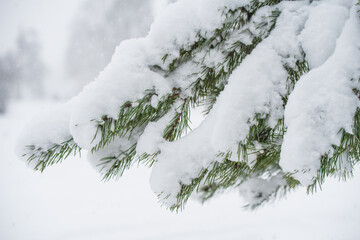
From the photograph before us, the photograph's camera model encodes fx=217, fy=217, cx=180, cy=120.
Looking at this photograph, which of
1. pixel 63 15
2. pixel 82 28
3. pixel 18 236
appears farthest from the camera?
pixel 63 15

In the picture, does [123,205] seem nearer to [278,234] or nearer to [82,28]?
[278,234]

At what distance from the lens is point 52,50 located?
16.6 m

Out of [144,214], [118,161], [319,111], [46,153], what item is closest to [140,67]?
[118,161]

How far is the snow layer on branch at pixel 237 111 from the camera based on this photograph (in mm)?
672

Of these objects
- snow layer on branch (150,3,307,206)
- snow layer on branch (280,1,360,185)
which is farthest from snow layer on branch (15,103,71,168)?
snow layer on branch (280,1,360,185)

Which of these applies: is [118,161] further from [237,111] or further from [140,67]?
[237,111]

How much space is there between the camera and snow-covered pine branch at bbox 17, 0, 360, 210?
603 mm

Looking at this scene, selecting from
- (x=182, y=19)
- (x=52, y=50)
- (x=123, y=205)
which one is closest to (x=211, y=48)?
(x=182, y=19)

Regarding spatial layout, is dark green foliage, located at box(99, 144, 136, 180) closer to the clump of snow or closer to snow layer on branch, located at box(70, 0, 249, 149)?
snow layer on branch, located at box(70, 0, 249, 149)

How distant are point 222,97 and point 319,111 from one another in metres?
0.30

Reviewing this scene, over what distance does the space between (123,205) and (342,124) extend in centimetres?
539

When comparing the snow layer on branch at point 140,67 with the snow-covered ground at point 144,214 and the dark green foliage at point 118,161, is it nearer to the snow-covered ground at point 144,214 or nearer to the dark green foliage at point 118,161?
the dark green foliage at point 118,161

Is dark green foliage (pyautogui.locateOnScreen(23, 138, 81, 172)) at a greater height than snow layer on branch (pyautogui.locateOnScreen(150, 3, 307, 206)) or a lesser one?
greater

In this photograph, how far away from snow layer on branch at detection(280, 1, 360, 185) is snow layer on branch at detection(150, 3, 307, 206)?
99mm
